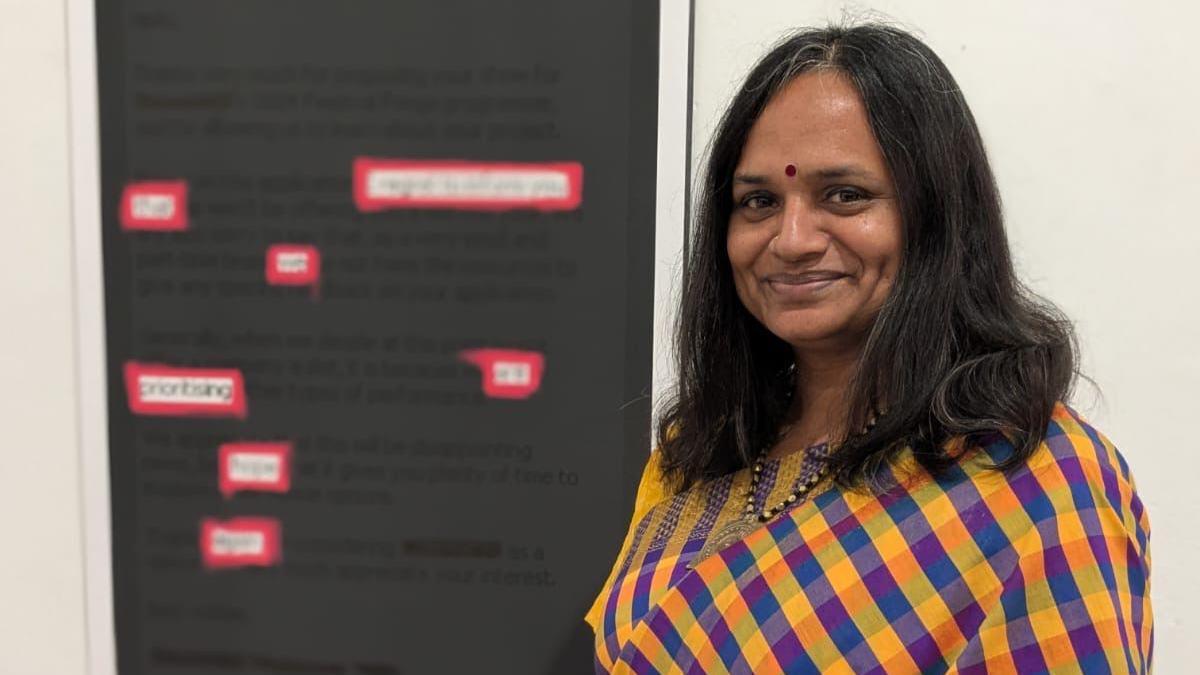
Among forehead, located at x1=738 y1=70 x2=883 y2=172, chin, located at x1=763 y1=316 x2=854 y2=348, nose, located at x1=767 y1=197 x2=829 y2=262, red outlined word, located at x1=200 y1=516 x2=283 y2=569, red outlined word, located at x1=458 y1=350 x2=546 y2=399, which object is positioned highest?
forehead, located at x1=738 y1=70 x2=883 y2=172

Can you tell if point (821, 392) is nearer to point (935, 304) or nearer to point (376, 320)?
point (935, 304)

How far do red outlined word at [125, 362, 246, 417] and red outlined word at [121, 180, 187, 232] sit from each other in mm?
183

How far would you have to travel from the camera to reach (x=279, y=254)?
47.3 inches

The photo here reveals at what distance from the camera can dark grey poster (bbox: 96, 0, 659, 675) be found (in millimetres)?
1149

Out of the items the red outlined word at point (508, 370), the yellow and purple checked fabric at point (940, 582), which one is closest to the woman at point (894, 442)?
the yellow and purple checked fabric at point (940, 582)

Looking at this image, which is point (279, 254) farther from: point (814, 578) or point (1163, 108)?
point (1163, 108)

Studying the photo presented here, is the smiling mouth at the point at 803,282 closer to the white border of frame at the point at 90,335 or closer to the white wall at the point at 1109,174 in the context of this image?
the white wall at the point at 1109,174

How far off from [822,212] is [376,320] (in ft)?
2.12

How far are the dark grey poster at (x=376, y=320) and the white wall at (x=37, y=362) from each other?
0.07 metres

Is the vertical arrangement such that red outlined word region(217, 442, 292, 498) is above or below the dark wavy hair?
below

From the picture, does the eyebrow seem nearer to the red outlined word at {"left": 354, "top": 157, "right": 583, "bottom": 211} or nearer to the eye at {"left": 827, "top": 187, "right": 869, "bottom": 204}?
the eye at {"left": 827, "top": 187, "right": 869, "bottom": 204}

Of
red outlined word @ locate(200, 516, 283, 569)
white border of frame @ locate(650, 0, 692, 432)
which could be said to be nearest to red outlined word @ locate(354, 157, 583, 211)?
white border of frame @ locate(650, 0, 692, 432)

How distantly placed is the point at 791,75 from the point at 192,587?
1030mm

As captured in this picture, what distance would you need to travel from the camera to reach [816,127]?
0.74 metres
